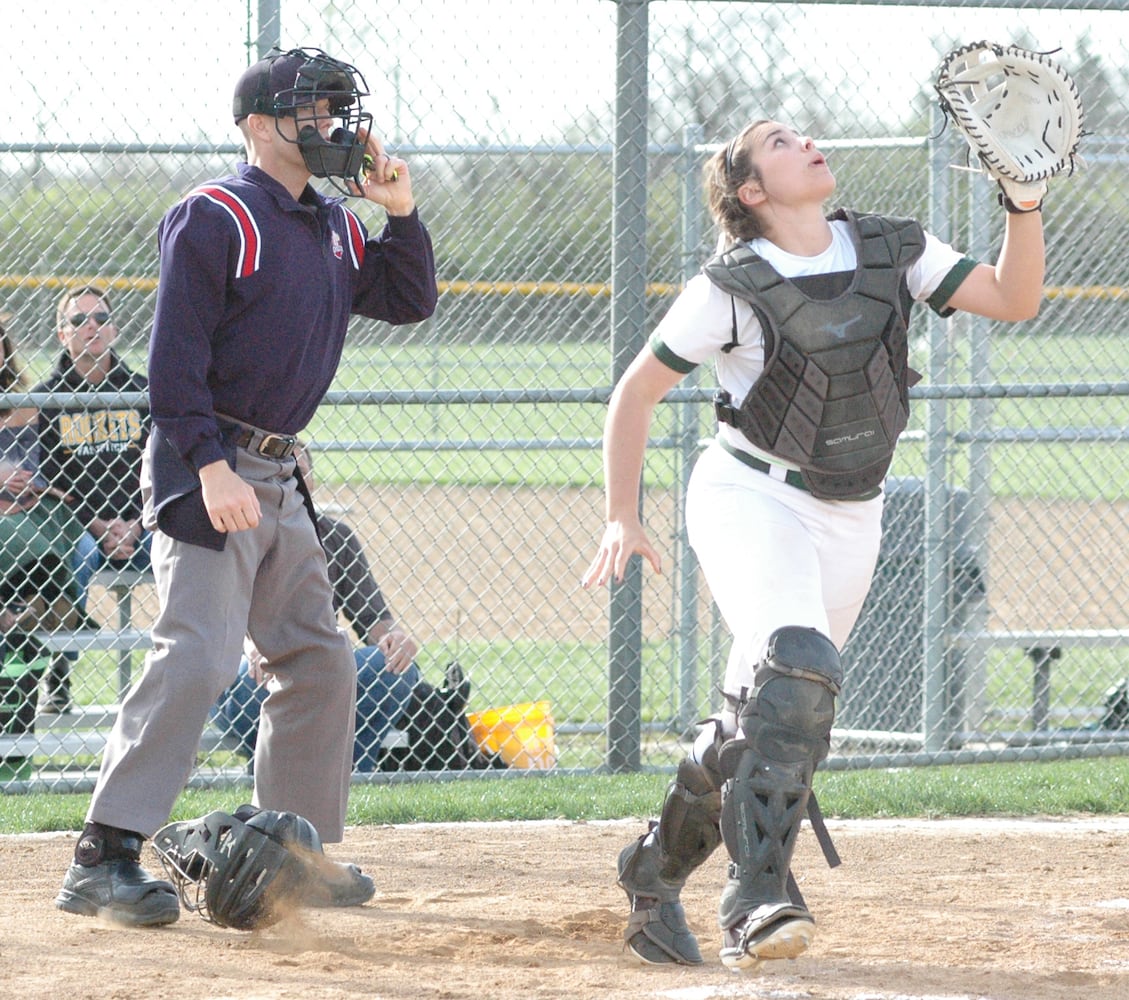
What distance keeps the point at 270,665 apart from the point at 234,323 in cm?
83

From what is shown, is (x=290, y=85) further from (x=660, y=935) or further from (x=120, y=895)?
(x=660, y=935)

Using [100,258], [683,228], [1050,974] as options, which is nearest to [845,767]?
[683,228]

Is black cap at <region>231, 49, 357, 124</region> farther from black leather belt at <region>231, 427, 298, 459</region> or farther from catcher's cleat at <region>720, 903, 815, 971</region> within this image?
catcher's cleat at <region>720, 903, 815, 971</region>

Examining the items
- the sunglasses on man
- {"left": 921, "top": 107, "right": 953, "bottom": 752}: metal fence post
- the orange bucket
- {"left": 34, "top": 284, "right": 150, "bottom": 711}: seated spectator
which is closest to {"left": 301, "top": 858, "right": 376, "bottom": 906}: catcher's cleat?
the orange bucket

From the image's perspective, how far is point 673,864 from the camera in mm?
3443

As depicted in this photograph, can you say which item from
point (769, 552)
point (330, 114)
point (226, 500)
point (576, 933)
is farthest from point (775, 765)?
point (330, 114)

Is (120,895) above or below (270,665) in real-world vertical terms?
below

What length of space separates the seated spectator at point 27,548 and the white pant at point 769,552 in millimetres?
3428

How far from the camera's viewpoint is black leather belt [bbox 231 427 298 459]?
371cm

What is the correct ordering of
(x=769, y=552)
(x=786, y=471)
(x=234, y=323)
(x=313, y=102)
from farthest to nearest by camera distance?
(x=313, y=102)
(x=234, y=323)
(x=786, y=471)
(x=769, y=552)

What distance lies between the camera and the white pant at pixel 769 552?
329 centimetres

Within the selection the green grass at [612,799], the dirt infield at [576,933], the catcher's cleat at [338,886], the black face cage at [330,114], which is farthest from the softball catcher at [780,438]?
the green grass at [612,799]

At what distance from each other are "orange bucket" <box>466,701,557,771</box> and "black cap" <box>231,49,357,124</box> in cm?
288

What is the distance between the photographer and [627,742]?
19.5 ft
